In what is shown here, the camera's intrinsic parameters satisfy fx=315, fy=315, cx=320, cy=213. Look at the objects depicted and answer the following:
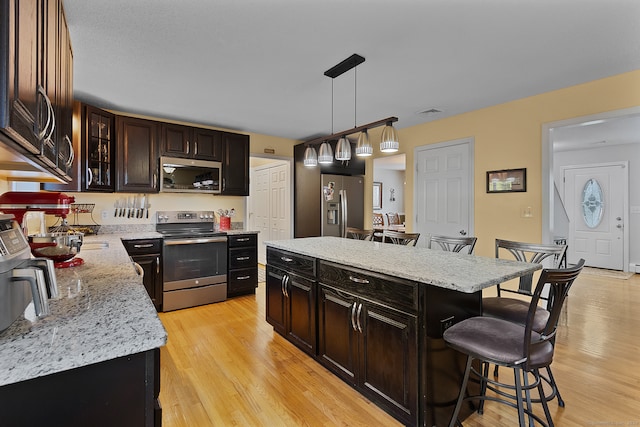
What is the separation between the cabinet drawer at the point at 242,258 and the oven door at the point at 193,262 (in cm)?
10

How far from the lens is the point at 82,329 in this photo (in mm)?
916

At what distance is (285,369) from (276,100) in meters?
2.79

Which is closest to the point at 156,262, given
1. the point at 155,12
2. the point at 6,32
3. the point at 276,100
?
the point at 276,100

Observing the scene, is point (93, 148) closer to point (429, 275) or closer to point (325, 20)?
point (325, 20)

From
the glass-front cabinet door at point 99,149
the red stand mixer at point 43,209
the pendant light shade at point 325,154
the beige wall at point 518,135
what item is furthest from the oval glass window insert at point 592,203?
the glass-front cabinet door at point 99,149

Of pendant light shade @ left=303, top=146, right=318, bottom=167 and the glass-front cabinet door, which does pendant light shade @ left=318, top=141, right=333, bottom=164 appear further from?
the glass-front cabinet door

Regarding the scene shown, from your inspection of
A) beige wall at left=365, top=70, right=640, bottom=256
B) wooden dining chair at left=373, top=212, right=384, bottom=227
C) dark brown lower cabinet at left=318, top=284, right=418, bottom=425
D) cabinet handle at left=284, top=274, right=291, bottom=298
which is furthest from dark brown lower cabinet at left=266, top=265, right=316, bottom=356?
wooden dining chair at left=373, top=212, right=384, bottom=227

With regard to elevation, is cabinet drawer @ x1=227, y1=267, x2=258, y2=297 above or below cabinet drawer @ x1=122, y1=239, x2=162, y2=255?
below

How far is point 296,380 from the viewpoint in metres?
2.22

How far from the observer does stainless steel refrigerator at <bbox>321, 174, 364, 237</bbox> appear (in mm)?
5258

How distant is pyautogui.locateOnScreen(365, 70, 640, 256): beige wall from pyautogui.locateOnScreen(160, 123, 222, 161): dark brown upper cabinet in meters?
3.13

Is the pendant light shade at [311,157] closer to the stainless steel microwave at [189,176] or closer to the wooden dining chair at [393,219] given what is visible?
the stainless steel microwave at [189,176]

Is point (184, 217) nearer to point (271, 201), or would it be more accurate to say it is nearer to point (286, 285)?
point (271, 201)

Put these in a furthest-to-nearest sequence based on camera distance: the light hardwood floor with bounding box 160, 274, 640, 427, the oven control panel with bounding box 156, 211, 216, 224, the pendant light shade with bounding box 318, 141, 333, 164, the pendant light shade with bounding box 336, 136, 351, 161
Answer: the oven control panel with bounding box 156, 211, 216, 224
the pendant light shade with bounding box 318, 141, 333, 164
the pendant light shade with bounding box 336, 136, 351, 161
the light hardwood floor with bounding box 160, 274, 640, 427
